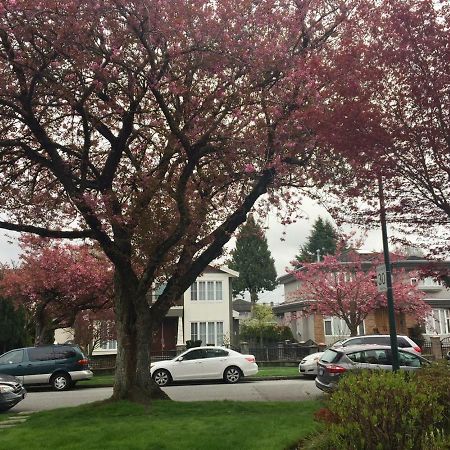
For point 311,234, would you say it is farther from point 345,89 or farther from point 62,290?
point 345,89

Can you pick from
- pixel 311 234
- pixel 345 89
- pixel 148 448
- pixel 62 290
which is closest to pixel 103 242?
pixel 148 448

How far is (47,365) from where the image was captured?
19609mm

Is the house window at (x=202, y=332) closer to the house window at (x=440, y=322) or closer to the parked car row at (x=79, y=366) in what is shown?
the house window at (x=440, y=322)

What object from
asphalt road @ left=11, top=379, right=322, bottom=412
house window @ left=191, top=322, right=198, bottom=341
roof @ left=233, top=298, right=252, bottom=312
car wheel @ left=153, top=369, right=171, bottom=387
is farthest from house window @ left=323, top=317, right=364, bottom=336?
roof @ left=233, top=298, right=252, bottom=312

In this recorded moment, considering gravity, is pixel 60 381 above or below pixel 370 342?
below

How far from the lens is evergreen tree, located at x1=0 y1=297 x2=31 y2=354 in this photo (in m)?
26.2

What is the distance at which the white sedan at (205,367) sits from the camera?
1988 centimetres

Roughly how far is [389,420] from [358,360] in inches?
398

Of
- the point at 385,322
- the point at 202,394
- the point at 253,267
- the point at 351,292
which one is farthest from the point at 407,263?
the point at 253,267

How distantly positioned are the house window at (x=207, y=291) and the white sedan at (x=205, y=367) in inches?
642

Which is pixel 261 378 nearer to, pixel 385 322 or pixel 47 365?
pixel 47 365

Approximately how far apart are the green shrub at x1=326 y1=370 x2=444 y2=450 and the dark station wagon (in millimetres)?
16504

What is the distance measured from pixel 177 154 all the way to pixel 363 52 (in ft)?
17.5

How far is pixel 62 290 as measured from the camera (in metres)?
22.7
